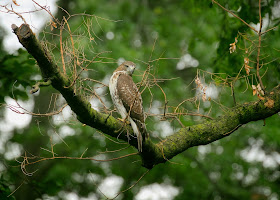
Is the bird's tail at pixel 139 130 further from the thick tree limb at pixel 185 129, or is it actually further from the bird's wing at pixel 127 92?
the bird's wing at pixel 127 92

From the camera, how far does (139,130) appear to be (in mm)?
4273

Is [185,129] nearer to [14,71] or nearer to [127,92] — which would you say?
[127,92]

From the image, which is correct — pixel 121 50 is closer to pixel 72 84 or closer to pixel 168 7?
pixel 168 7

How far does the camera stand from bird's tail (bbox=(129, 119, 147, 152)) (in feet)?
13.4

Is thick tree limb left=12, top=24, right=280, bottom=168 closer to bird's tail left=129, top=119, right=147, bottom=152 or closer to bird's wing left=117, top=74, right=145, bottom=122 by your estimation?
bird's tail left=129, top=119, right=147, bottom=152

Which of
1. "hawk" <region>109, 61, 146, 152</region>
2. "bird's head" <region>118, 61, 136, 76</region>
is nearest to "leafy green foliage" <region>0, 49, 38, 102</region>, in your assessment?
"hawk" <region>109, 61, 146, 152</region>

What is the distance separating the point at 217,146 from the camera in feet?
38.5

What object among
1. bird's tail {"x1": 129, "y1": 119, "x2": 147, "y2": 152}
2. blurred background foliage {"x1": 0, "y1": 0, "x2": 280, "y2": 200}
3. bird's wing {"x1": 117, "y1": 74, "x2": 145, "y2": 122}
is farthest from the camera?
blurred background foliage {"x1": 0, "y1": 0, "x2": 280, "y2": 200}

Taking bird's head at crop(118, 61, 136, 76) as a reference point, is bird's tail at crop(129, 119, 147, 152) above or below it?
above

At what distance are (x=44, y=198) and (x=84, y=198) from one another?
4124mm

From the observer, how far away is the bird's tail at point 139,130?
409 cm

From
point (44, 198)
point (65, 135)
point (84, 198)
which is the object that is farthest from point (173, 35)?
point (44, 198)

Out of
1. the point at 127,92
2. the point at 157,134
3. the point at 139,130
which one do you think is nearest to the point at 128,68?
the point at 127,92

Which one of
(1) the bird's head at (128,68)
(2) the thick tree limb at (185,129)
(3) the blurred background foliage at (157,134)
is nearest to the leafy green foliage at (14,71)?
(1) the bird's head at (128,68)
